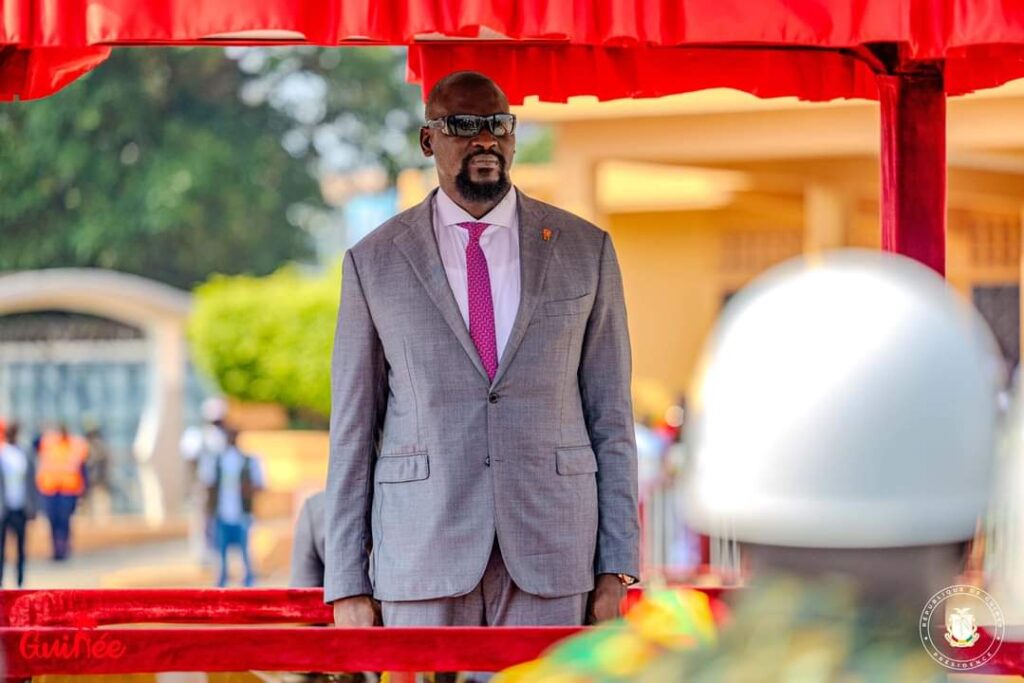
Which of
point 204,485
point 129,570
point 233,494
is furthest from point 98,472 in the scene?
point 233,494

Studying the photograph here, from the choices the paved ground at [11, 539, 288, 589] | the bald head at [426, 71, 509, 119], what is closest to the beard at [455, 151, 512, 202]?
the bald head at [426, 71, 509, 119]

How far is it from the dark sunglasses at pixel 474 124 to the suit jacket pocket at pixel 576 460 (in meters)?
0.67

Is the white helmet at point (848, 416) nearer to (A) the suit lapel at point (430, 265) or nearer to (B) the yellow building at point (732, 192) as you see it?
(A) the suit lapel at point (430, 265)

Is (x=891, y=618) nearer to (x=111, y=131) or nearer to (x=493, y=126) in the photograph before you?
(x=493, y=126)

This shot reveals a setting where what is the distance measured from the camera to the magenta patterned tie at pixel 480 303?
3.41 m

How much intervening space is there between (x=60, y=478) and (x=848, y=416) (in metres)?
16.4

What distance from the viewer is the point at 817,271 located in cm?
143

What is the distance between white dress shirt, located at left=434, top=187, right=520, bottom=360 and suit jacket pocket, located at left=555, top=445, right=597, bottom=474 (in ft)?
1.03

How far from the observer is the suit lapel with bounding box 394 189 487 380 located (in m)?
3.38

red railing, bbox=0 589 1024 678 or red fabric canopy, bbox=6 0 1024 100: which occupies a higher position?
red fabric canopy, bbox=6 0 1024 100

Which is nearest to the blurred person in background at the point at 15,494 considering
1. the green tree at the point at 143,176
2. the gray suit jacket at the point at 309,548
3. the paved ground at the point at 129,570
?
the paved ground at the point at 129,570

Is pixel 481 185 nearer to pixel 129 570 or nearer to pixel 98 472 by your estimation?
pixel 129 570

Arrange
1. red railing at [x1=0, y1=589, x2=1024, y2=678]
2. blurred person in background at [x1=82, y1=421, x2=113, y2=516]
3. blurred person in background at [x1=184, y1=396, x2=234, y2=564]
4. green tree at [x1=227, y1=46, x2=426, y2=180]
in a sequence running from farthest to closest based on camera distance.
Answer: green tree at [x1=227, y1=46, x2=426, y2=180] → blurred person in background at [x1=82, y1=421, x2=113, y2=516] → blurred person in background at [x1=184, y1=396, x2=234, y2=564] → red railing at [x1=0, y1=589, x2=1024, y2=678]

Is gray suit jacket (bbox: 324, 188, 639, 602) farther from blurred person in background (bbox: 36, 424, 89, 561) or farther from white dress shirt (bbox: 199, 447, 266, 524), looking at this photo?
blurred person in background (bbox: 36, 424, 89, 561)
